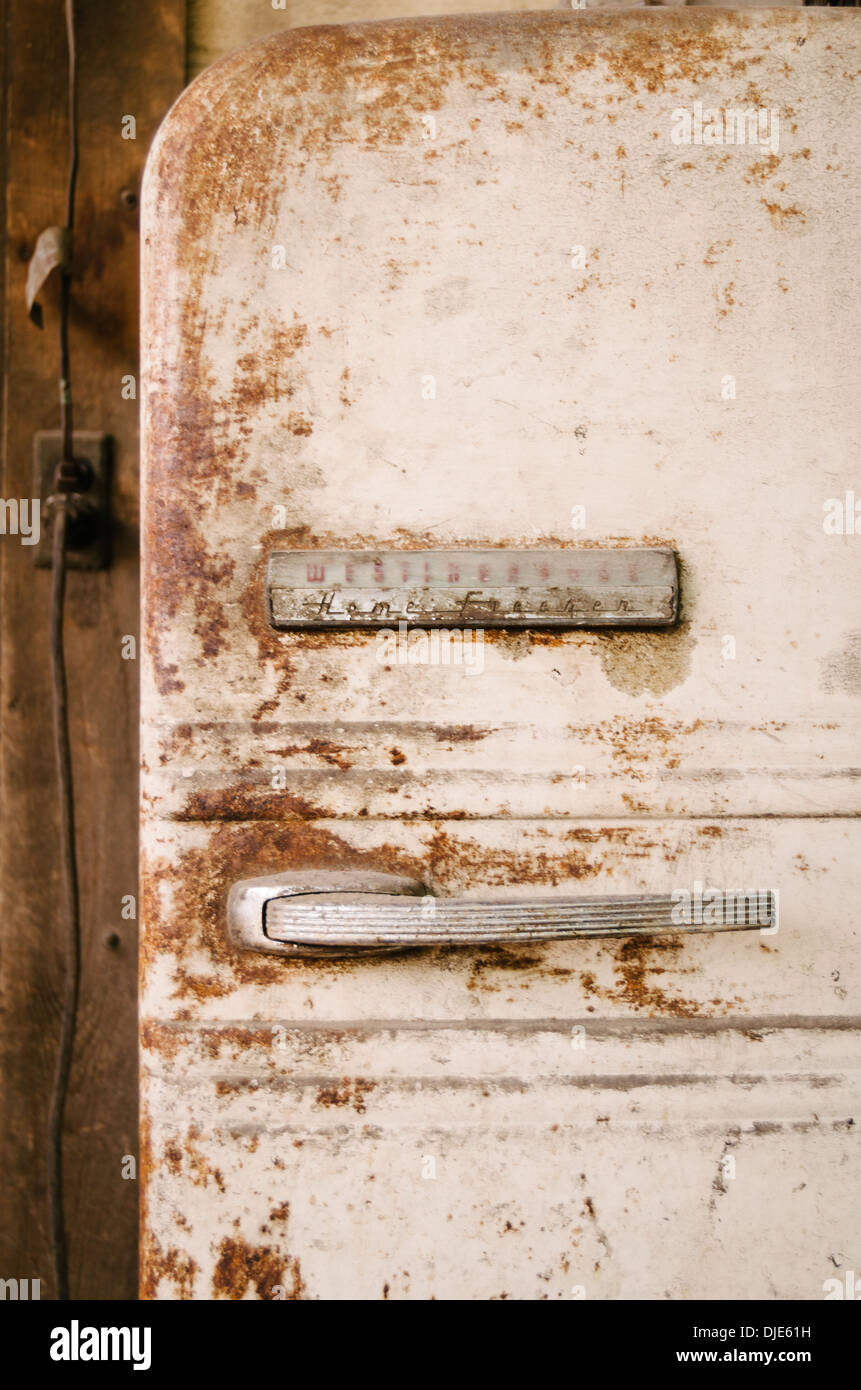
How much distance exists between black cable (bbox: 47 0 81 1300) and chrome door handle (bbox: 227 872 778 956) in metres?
0.52

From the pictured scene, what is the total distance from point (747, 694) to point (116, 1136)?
3.30 ft

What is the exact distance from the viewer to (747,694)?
0.72 meters

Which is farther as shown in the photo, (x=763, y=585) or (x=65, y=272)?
(x=65, y=272)

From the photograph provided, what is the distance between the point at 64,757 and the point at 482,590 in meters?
0.64

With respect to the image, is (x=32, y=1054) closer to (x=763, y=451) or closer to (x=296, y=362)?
(x=296, y=362)

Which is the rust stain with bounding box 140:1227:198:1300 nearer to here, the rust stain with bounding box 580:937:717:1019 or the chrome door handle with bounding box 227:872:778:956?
the chrome door handle with bounding box 227:872:778:956

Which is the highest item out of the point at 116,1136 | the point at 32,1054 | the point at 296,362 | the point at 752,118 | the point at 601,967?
the point at 752,118

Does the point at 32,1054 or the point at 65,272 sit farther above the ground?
the point at 65,272

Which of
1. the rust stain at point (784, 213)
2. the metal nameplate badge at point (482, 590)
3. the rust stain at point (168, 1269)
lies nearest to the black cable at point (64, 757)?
the rust stain at point (168, 1269)

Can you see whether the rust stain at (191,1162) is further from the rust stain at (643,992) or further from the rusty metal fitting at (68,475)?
the rusty metal fitting at (68,475)

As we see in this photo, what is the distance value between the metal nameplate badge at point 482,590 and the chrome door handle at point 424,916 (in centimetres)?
20

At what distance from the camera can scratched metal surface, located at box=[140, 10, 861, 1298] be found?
71 cm
